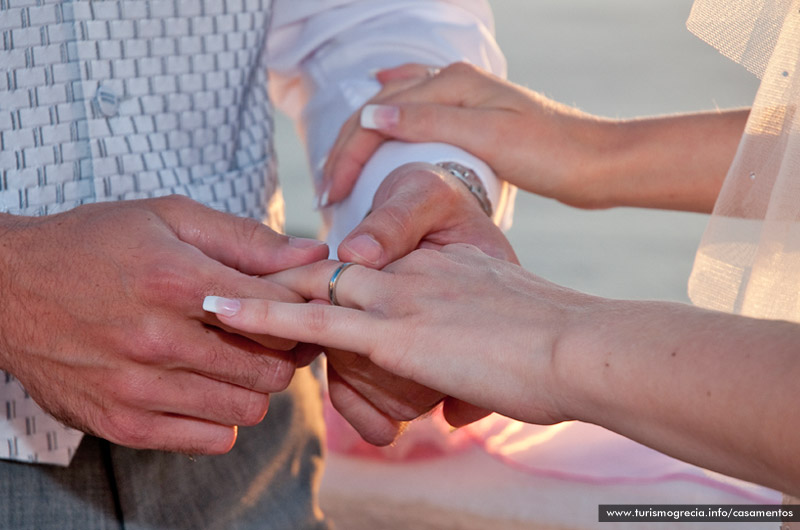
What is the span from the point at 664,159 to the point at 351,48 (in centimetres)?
52

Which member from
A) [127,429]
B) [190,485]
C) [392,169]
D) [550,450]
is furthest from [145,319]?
[550,450]

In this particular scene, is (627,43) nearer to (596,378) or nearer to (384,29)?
(384,29)

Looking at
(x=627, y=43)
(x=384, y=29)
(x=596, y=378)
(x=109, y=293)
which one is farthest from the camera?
(x=627, y=43)

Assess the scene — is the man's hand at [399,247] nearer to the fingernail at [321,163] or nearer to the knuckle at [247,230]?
the knuckle at [247,230]

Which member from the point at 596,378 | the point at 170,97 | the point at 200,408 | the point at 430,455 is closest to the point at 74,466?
the point at 200,408

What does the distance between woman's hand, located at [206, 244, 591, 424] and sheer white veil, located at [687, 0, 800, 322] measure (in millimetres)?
232

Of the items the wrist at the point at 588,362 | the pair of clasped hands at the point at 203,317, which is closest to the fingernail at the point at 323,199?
the pair of clasped hands at the point at 203,317

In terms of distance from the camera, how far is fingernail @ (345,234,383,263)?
0.95m

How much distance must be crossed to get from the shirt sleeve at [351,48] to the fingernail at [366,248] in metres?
0.33

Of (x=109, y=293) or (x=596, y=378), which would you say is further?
(x=109, y=293)

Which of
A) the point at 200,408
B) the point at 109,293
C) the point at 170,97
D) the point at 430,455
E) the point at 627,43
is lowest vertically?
the point at 430,455

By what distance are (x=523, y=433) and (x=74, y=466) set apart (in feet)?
4.22

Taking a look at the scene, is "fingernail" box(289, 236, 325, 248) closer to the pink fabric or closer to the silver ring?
the silver ring

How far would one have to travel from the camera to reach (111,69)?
106 centimetres
